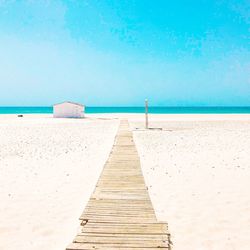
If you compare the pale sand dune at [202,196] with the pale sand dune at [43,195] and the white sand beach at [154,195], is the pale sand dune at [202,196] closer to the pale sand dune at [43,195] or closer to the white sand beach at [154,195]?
the white sand beach at [154,195]

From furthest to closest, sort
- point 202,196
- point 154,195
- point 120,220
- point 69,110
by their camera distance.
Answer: point 69,110 → point 154,195 → point 202,196 → point 120,220

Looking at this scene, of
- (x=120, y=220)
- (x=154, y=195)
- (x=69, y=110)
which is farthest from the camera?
(x=69, y=110)

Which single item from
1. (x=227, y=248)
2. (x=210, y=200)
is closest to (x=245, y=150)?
(x=210, y=200)

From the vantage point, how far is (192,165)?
434 inches

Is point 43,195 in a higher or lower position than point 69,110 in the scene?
lower

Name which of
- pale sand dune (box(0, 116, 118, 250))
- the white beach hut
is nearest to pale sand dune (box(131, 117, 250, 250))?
pale sand dune (box(0, 116, 118, 250))

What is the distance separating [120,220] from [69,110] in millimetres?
48121

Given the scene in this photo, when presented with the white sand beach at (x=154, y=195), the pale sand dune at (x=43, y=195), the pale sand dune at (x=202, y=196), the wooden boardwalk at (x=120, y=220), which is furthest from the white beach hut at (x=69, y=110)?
the wooden boardwalk at (x=120, y=220)

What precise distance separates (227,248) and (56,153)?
398 inches

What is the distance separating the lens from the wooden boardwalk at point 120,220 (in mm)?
4562

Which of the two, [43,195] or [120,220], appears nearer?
[120,220]

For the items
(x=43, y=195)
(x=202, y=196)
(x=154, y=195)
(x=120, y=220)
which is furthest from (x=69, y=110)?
(x=120, y=220)

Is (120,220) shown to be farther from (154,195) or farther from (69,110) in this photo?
(69,110)

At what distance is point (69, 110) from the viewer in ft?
172
